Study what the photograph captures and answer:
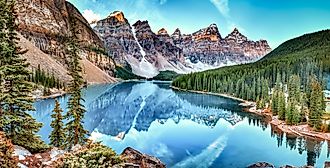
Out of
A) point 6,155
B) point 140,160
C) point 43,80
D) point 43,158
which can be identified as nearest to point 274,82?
point 43,80

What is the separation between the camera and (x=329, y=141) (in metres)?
62.2

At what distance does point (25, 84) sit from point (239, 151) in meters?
41.6

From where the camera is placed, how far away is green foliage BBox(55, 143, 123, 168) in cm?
1605

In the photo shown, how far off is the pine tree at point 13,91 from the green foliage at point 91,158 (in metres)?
8.07

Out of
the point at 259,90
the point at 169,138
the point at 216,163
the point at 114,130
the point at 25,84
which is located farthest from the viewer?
the point at 259,90

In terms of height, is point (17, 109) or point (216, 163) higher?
point (17, 109)

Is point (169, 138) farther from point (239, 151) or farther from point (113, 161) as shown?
point (113, 161)

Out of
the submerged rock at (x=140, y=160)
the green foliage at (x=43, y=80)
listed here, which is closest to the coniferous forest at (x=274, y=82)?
the submerged rock at (x=140, y=160)

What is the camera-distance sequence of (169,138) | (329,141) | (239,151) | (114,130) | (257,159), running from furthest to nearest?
(114,130), (169,138), (329,141), (239,151), (257,159)

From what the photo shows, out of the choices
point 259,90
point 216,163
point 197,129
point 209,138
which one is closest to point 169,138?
point 209,138

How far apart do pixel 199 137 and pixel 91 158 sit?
53.5m

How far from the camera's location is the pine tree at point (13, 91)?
74.7 ft

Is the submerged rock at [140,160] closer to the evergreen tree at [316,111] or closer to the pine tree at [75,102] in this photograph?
the pine tree at [75,102]

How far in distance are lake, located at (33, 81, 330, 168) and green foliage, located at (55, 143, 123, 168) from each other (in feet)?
101
